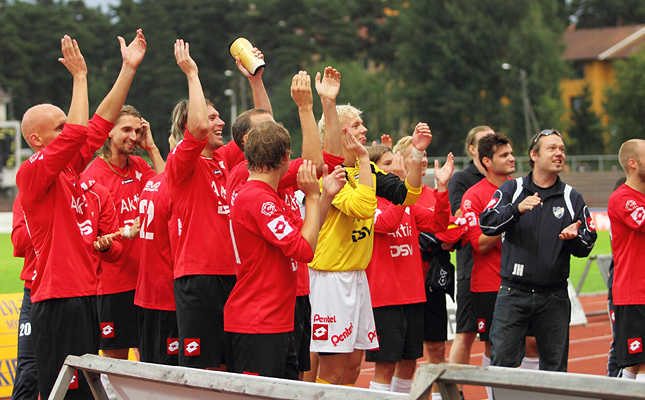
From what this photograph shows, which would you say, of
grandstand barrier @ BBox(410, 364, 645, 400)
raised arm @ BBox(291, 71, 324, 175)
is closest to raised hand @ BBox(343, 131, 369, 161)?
raised arm @ BBox(291, 71, 324, 175)

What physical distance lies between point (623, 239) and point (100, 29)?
270 feet

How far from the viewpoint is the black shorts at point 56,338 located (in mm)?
4422

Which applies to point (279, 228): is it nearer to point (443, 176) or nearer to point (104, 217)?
point (104, 217)

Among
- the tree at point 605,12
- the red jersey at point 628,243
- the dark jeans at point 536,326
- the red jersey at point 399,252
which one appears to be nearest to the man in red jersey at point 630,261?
the red jersey at point 628,243

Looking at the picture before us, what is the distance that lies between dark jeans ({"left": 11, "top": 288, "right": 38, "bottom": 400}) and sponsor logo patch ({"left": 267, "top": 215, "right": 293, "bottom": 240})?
1.76 metres

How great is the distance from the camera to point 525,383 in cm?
269

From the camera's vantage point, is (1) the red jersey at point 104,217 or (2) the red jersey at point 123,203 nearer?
(1) the red jersey at point 104,217

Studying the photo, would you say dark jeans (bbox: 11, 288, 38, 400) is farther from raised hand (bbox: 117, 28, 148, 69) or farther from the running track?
the running track

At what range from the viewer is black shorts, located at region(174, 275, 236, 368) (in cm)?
506

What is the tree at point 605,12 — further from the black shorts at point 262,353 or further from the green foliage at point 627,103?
the black shorts at point 262,353

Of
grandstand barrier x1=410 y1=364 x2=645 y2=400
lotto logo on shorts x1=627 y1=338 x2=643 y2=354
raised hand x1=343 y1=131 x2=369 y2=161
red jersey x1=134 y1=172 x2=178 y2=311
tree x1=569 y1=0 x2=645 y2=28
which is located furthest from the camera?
tree x1=569 y1=0 x2=645 y2=28

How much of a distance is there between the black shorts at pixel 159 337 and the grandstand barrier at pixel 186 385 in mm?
1852

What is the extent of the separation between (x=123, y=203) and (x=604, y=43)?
73.5 metres

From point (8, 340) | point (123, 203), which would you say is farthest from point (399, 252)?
point (8, 340)
